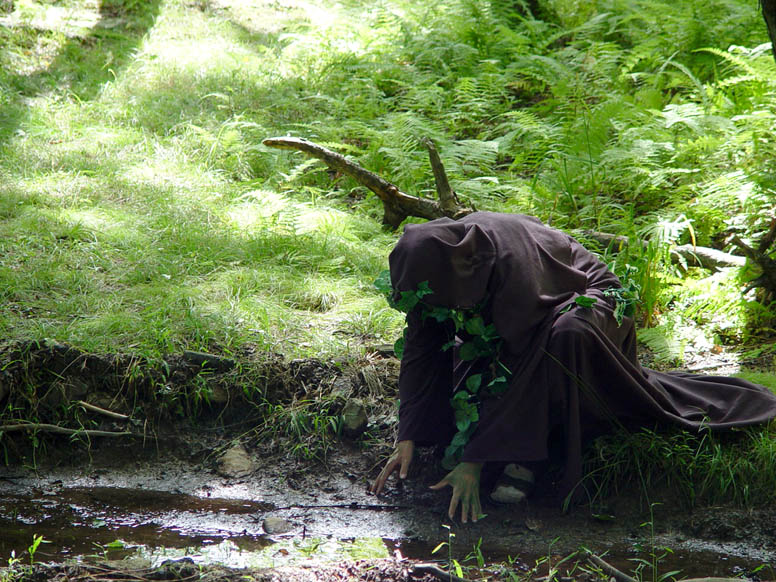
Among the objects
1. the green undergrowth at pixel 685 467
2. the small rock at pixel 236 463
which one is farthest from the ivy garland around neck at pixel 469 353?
the small rock at pixel 236 463

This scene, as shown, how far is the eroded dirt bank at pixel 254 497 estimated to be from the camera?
3.11 meters

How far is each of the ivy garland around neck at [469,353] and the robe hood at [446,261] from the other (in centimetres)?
11

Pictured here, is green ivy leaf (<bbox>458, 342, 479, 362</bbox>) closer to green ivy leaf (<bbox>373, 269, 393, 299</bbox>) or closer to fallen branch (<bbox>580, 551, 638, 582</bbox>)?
green ivy leaf (<bbox>373, 269, 393, 299</bbox>)

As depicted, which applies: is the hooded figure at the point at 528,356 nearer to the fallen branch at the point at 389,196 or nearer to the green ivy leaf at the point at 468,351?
the green ivy leaf at the point at 468,351

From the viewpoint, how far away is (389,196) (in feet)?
17.3

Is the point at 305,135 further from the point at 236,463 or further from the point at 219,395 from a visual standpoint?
the point at 236,463

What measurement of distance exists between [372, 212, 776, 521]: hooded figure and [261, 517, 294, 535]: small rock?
18.2 inches

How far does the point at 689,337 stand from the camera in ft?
15.5

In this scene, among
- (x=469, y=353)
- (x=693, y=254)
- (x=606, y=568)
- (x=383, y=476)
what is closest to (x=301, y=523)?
(x=383, y=476)

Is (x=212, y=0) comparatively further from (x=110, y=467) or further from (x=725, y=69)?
(x=110, y=467)

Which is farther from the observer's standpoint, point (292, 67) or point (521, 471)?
point (292, 67)

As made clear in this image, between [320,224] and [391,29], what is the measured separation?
174 inches

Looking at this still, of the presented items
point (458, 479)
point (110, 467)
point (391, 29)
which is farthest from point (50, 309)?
point (391, 29)

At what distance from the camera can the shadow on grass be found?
766 centimetres
